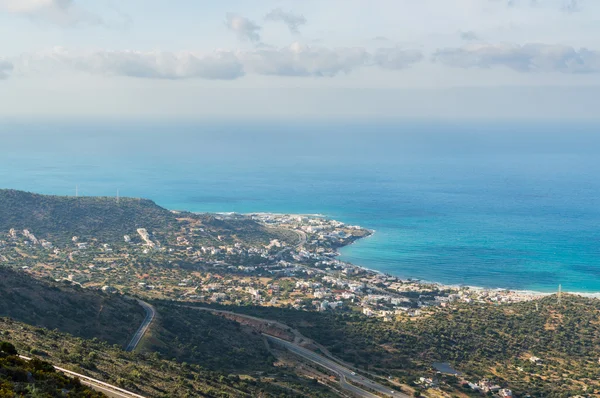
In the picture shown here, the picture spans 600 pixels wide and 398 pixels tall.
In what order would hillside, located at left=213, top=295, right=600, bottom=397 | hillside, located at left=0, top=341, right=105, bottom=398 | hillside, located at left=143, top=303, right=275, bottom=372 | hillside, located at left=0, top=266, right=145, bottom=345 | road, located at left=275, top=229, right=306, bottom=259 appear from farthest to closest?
road, located at left=275, top=229, right=306, bottom=259 → hillside, located at left=213, top=295, right=600, bottom=397 → hillside, located at left=143, top=303, right=275, bottom=372 → hillside, located at left=0, top=266, right=145, bottom=345 → hillside, located at left=0, top=341, right=105, bottom=398

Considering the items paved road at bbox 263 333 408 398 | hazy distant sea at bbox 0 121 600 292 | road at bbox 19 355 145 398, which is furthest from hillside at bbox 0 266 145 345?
hazy distant sea at bbox 0 121 600 292

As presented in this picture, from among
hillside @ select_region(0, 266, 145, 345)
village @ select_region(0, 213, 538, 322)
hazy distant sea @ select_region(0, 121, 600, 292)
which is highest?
hazy distant sea @ select_region(0, 121, 600, 292)

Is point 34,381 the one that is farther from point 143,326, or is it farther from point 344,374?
point 344,374

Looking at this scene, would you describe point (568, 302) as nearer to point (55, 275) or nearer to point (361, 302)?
point (361, 302)

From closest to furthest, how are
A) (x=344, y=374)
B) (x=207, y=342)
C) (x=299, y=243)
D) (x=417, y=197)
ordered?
1. (x=344, y=374)
2. (x=207, y=342)
3. (x=299, y=243)
4. (x=417, y=197)

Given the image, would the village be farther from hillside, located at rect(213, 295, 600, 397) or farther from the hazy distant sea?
the hazy distant sea

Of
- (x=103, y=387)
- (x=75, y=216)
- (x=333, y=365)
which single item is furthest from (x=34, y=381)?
(x=75, y=216)
